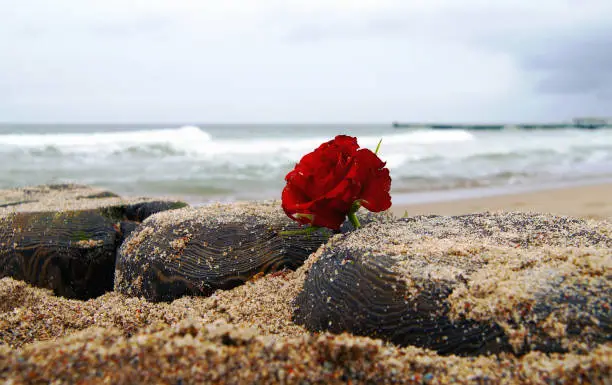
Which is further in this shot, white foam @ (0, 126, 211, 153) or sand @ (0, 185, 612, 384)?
white foam @ (0, 126, 211, 153)

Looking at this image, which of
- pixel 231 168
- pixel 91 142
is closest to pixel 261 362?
pixel 231 168

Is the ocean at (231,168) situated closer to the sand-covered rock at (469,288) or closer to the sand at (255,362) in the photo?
the sand-covered rock at (469,288)

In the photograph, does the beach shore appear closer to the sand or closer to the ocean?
the ocean

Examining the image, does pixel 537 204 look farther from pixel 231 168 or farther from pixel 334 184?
pixel 231 168

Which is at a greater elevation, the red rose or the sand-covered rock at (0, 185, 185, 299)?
the red rose

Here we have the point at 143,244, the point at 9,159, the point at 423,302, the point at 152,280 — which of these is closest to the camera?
the point at 423,302

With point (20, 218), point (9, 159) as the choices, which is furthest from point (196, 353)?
point (9, 159)

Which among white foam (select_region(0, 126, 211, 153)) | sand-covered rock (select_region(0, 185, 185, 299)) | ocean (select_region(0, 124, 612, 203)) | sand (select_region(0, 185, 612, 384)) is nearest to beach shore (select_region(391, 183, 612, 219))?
ocean (select_region(0, 124, 612, 203))

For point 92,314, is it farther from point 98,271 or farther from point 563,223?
point 563,223
